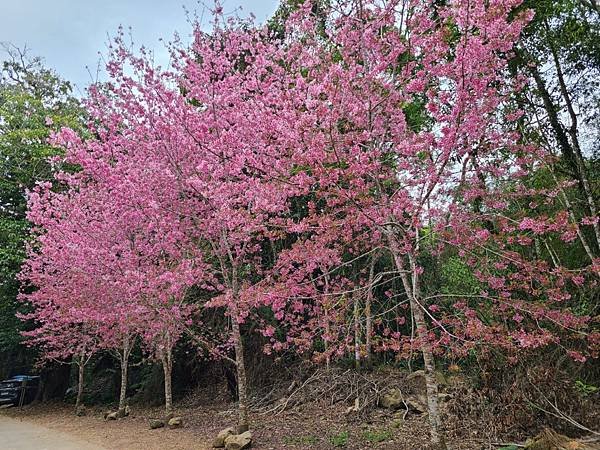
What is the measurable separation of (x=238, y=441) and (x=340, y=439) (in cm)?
138

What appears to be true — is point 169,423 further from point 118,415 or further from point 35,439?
point 118,415

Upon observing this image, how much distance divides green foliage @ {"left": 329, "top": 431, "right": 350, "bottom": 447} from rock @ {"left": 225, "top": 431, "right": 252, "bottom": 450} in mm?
1138

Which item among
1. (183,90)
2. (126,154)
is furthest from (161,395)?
(183,90)

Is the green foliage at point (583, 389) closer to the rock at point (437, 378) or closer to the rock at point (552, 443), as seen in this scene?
the rock at point (552, 443)

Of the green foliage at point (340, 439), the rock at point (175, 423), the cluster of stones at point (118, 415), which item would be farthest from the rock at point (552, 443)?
the cluster of stones at point (118, 415)

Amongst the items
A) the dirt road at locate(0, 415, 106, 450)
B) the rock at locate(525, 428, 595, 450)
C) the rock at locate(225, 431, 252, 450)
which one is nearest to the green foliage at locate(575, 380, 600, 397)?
the rock at locate(525, 428, 595, 450)

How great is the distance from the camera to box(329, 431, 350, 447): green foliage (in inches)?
236

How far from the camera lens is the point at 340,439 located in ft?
20.1

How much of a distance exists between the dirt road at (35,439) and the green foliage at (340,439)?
3595mm

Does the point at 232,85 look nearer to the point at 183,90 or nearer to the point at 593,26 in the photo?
the point at 183,90

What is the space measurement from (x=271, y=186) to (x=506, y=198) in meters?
2.65

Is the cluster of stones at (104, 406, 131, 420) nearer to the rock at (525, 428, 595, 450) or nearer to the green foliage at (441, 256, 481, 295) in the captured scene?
the green foliage at (441, 256, 481, 295)

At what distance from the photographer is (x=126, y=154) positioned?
26.6 ft

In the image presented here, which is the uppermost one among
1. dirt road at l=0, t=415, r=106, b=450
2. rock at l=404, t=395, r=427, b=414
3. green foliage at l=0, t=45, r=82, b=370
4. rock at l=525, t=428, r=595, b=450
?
green foliage at l=0, t=45, r=82, b=370
